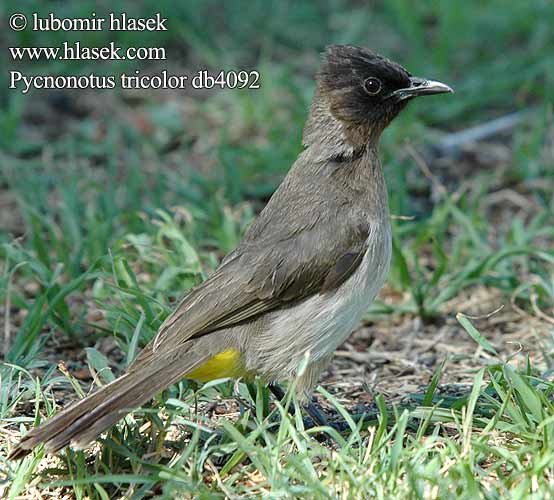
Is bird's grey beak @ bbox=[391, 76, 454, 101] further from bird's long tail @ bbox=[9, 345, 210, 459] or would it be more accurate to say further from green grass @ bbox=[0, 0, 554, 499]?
bird's long tail @ bbox=[9, 345, 210, 459]

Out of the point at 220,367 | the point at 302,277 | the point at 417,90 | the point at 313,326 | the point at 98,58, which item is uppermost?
the point at 98,58

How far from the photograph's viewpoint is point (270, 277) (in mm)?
4188

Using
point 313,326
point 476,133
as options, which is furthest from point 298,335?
point 476,133

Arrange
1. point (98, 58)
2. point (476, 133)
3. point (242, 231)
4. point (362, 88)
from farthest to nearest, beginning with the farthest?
point (98, 58)
point (476, 133)
point (242, 231)
point (362, 88)

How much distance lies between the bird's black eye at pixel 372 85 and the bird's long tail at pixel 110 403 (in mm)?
1430

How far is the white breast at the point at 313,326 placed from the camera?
13.6ft

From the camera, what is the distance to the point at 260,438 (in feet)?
12.7

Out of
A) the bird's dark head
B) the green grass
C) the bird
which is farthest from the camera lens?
the bird's dark head

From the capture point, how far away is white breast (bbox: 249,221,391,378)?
414 cm

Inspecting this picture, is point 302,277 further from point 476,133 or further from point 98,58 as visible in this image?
point 98,58

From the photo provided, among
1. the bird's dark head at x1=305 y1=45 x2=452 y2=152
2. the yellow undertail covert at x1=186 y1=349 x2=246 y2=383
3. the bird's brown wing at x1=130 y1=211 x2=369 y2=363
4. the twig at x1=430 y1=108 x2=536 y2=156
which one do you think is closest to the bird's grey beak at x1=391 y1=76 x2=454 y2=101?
the bird's dark head at x1=305 y1=45 x2=452 y2=152

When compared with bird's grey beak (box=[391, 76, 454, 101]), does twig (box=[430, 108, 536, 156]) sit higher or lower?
lower

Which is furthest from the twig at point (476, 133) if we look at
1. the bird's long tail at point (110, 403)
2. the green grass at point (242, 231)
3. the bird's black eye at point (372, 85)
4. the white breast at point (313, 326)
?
the bird's long tail at point (110, 403)

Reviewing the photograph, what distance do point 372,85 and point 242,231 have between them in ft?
4.21
